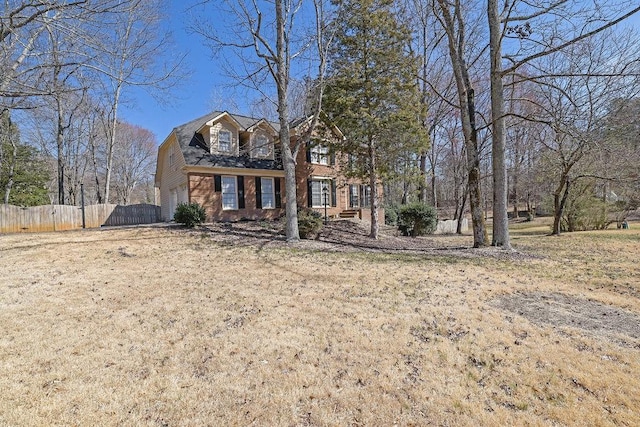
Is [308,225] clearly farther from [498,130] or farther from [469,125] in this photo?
[498,130]

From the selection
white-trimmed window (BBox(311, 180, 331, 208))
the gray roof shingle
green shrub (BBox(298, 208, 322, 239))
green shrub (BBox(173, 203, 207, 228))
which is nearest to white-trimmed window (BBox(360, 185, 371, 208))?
white-trimmed window (BBox(311, 180, 331, 208))

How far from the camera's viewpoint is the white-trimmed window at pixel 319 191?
19.0 m

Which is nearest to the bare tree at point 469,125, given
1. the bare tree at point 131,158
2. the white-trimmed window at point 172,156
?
the white-trimmed window at point 172,156

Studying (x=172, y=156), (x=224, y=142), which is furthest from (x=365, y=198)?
(x=172, y=156)

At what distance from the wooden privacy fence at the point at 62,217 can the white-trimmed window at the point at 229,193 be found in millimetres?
6818

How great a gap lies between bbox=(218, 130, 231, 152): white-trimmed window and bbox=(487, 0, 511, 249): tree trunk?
12657 millimetres

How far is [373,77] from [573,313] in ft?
33.4

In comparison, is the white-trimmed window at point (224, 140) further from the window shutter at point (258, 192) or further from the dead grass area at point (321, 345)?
the dead grass area at point (321, 345)

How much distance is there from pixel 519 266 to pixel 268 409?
7.22 metres

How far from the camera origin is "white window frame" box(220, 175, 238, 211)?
52.5 feet

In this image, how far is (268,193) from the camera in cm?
1759

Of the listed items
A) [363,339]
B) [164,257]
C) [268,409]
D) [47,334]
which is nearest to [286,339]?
[363,339]

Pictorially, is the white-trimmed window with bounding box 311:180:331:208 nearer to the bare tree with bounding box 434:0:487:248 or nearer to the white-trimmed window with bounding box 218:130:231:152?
the white-trimmed window with bounding box 218:130:231:152

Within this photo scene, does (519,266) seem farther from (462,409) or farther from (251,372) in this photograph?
(251,372)
